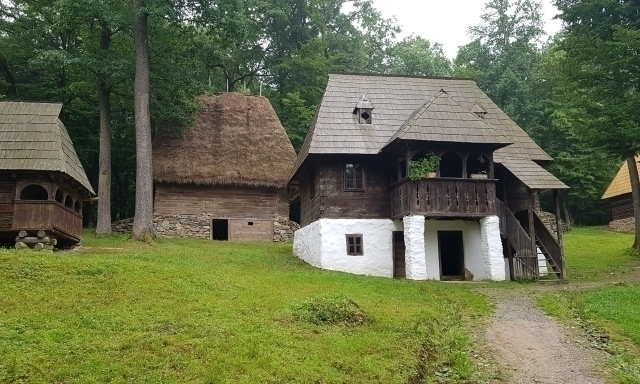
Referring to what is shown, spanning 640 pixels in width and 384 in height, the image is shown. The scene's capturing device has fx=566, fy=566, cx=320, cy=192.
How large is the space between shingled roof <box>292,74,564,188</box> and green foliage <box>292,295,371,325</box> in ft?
28.5

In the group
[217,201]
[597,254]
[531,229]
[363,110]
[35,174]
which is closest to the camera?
[35,174]

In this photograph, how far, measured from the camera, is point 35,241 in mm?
16766

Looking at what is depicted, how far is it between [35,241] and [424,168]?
12222 mm

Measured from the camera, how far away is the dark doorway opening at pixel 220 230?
97.8 feet

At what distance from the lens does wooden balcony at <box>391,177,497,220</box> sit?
18.7 meters

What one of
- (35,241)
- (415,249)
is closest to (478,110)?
(415,249)

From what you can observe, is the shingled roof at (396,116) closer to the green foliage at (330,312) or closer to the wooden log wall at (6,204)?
the green foliage at (330,312)

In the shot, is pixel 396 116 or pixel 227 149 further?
pixel 227 149

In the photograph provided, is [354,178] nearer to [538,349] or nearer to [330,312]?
[330,312]

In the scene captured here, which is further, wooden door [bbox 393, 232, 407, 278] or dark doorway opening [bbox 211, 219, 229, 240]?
dark doorway opening [bbox 211, 219, 229, 240]

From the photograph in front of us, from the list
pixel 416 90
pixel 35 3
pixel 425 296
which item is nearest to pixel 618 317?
pixel 425 296

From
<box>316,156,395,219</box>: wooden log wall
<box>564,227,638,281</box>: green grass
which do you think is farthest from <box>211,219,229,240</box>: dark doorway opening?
<box>564,227,638,281</box>: green grass

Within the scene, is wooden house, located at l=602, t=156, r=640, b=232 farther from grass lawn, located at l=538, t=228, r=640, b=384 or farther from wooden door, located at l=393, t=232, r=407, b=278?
wooden door, located at l=393, t=232, r=407, b=278

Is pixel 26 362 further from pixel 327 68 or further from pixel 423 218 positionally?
pixel 327 68
